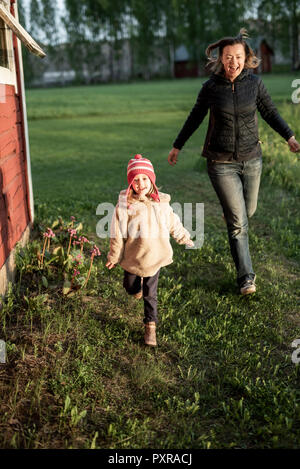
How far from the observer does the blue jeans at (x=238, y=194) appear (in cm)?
459

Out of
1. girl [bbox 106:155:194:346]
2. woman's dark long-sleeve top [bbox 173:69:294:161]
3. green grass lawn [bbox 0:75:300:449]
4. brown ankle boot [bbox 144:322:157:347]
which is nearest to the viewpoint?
green grass lawn [bbox 0:75:300:449]

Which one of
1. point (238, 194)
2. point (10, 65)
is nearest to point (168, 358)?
point (238, 194)

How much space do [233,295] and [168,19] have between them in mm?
73800

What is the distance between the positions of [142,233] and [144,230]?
0.09 feet

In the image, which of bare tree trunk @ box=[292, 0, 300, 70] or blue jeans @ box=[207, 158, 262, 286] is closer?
blue jeans @ box=[207, 158, 262, 286]

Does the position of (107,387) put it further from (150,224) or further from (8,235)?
(8,235)

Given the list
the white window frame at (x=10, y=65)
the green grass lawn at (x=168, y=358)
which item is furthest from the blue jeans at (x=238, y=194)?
the white window frame at (x=10, y=65)

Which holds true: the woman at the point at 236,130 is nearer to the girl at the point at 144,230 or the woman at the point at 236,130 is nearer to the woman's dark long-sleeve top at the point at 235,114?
the woman's dark long-sleeve top at the point at 235,114

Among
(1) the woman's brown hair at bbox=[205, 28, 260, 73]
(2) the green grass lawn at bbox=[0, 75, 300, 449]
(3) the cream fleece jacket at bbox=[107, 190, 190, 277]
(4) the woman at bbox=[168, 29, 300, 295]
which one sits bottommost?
(2) the green grass lawn at bbox=[0, 75, 300, 449]

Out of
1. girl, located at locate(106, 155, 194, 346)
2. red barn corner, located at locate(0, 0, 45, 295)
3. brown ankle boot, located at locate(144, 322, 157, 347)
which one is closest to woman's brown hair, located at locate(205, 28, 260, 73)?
girl, located at locate(106, 155, 194, 346)

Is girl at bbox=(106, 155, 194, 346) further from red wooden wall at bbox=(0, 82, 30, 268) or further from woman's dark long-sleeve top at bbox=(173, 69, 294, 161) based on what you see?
red wooden wall at bbox=(0, 82, 30, 268)

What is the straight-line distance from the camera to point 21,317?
4.17 metres

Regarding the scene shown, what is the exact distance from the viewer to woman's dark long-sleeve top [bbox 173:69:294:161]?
14.3 ft
